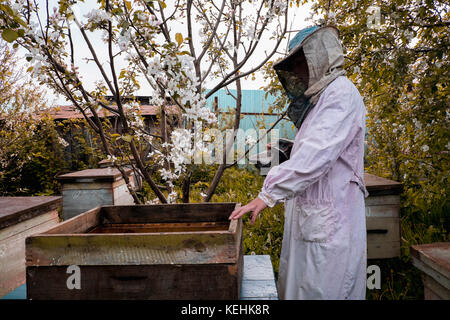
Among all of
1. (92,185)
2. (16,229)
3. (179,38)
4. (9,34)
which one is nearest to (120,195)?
(92,185)

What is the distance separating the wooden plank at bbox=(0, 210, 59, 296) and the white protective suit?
179 centimetres

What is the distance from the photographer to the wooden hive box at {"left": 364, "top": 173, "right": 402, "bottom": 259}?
2.78 metres

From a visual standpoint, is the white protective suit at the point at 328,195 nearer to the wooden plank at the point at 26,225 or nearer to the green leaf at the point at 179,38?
the green leaf at the point at 179,38

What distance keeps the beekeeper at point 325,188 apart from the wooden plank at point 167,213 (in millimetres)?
361

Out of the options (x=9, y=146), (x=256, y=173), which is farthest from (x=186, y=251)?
(x=9, y=146)

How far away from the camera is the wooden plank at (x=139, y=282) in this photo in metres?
1.15

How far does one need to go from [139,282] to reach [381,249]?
96.8 inches

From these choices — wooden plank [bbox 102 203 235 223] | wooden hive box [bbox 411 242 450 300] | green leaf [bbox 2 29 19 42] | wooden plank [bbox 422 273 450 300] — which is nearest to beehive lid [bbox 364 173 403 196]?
wooden hive box [bbox 411 242 450 300]

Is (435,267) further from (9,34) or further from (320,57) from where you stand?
(9,34)

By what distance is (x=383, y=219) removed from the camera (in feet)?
9.25

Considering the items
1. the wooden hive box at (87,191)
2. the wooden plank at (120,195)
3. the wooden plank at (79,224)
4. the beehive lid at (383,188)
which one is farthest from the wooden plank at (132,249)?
the wooden plank at (120,195)

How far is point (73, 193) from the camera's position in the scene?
139 inches
